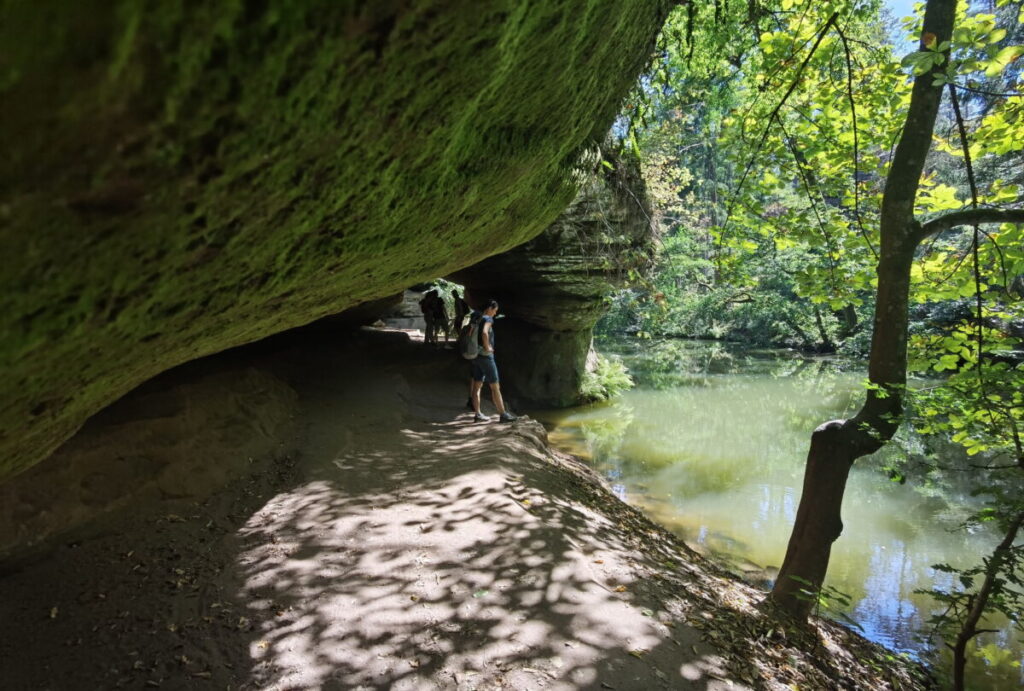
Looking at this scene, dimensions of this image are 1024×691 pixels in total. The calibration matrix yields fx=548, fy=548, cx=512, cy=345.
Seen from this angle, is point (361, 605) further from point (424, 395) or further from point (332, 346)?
point (332, 346)

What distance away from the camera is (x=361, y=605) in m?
3.36

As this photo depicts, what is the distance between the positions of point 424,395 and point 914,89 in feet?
26.2

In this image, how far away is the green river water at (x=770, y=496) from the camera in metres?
6.38

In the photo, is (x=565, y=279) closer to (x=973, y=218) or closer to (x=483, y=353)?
(x=483, y=353)

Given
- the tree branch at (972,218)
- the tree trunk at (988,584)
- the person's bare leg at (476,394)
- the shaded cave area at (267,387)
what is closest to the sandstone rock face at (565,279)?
the shaded cave area at (267,387)

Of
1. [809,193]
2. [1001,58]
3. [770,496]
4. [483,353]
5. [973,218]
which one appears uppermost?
[1001,58]

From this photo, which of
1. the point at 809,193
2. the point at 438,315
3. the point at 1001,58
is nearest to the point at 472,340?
the point at 809,193

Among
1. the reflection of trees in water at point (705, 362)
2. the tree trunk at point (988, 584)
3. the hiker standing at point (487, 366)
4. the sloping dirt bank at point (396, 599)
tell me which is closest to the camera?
the sloping dirt bank at point (396, 599)

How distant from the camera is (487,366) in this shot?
7941 mm

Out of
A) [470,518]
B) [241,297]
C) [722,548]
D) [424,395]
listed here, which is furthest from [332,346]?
[241,297]

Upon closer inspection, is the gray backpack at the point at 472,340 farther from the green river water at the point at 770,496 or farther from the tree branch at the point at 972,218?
the tree branch at the point at 972,218

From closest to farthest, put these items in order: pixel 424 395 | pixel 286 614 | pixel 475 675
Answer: pixel 475 675
pixel 286 614
pixel 424 395

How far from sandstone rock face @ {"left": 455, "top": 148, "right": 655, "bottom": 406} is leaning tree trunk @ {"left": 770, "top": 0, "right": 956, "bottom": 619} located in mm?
3007

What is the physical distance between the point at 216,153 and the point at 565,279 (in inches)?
397
